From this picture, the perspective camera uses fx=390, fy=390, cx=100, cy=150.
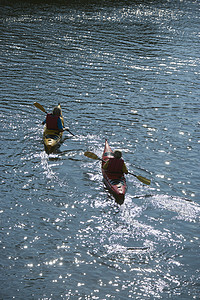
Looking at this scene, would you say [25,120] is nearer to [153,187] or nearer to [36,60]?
[153,187]

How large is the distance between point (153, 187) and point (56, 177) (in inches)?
178

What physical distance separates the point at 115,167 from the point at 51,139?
4706mm

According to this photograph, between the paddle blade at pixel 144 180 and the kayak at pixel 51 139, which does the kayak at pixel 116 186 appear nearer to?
the paddle blade at pixel 144 180

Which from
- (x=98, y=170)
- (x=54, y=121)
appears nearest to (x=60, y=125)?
(x=54, y=121)

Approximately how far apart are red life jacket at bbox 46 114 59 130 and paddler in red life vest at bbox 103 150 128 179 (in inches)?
195

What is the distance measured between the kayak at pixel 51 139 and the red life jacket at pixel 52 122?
0.76 feet

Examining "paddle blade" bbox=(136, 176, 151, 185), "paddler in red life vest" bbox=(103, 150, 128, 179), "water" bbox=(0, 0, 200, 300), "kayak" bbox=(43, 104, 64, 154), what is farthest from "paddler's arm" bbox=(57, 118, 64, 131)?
"paddle blade" bbox=(136, 176, 151, 185)

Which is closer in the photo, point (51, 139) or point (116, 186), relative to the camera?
point (116, 186)

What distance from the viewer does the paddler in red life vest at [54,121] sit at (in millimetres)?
21344

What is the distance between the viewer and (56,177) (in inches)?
718

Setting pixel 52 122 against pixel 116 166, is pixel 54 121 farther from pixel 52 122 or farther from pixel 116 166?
pixel 116 166

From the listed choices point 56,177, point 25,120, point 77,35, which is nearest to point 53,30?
point 77,35

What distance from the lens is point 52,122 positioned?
2141 centimetres

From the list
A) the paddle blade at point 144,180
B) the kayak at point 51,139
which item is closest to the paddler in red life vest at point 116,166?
the paddle blade at point 144,180
